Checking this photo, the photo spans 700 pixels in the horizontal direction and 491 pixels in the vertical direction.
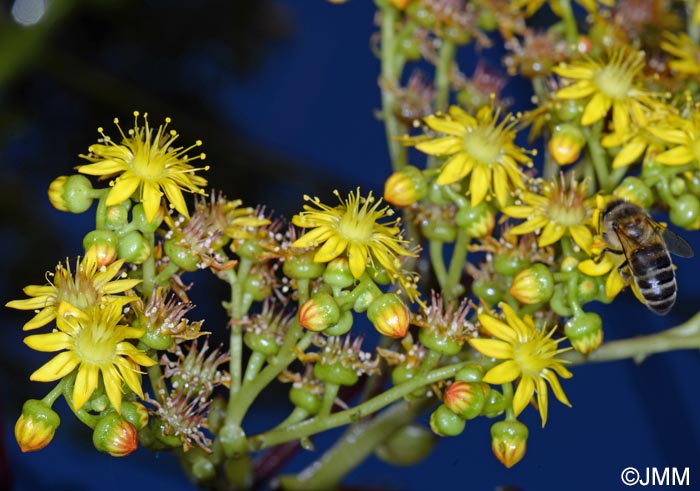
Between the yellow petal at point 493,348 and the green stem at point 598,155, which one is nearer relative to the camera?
the yellow petal at point 493,348

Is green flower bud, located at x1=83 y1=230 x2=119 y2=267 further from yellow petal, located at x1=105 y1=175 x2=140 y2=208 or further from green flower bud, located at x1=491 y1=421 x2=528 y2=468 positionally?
green flower bud, located at x1=491 y1=421 x2=528 y2=468

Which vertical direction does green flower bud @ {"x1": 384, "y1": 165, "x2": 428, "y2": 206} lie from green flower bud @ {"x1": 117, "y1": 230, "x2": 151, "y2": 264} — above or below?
above

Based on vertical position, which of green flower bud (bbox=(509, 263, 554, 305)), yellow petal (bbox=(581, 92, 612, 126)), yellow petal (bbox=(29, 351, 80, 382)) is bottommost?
yellow petal (bbox=(29, 351, 80, 382))

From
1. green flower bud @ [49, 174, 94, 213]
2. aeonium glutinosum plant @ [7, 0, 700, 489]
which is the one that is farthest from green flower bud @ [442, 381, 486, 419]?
green flower bud @ [49, 174, 94, 213]

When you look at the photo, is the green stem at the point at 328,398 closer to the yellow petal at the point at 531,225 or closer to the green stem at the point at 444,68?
the yellow petal at the point at 531,225

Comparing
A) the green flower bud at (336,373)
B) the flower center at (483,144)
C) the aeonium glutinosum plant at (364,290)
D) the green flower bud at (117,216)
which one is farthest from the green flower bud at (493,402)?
the green flower bud at (117,216)

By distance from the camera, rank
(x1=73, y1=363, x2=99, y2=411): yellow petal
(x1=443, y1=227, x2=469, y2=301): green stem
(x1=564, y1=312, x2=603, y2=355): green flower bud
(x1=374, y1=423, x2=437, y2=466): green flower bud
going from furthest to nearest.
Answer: (x1=374, y1=423, x2=437, y2=466): green flower bud
(x1=443, y1=227, x2=469, y2=301): green stem
(x1=564, y1=312, x2=603, y2=355): green flower bud
(x1=73, y1=363, x2=99, y2=411): yellow petal

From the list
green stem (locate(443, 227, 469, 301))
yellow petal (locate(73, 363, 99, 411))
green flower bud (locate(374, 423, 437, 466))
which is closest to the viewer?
yellow petal (locate(73, 363, 99, 411))
